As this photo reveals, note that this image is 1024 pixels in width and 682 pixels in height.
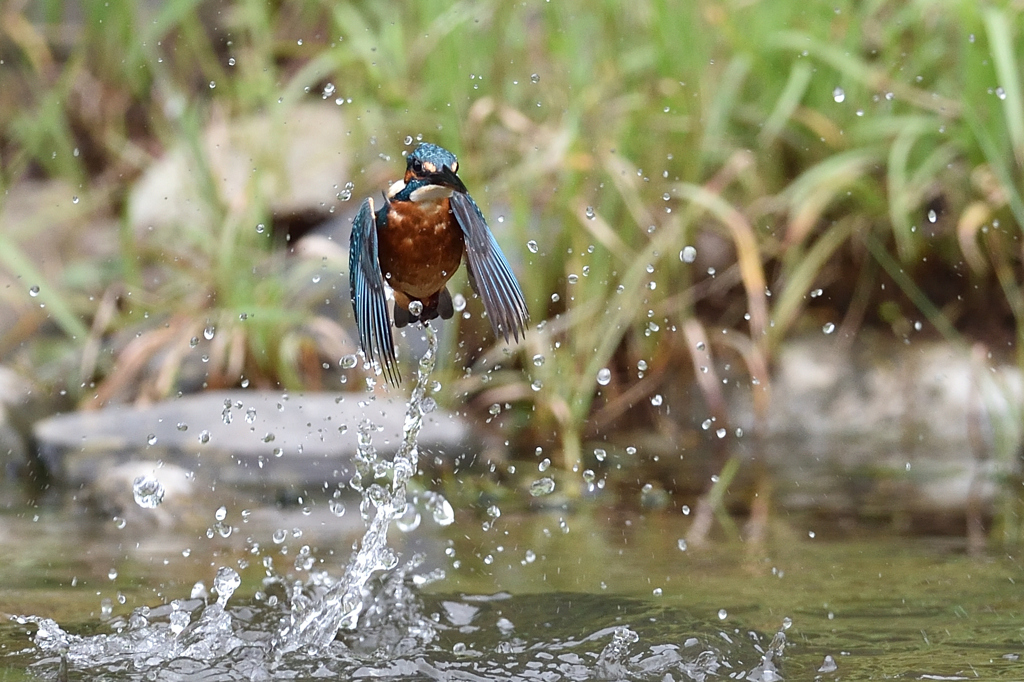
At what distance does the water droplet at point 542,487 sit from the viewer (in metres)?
→ 3.55

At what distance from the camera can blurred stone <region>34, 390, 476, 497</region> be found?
3879 millimetres

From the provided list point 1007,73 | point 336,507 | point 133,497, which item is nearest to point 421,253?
point 336,507

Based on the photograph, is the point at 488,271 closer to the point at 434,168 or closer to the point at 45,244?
the point at 434,168

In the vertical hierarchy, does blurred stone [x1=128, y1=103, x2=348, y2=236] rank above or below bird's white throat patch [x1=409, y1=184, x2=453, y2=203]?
above

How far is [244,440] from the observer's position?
12.9 feet

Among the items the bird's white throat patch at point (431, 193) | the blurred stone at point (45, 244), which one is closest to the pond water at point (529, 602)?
the bird's white throat patch at point (431, 193)

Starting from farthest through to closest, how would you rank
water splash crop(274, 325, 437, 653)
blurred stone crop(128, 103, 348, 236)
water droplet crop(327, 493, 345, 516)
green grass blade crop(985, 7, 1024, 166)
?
1. blurred stone crop(128, 103, 348, 236)
2. green grass blade crop(985, 7, 1024, 166)
3. water droplet crop(327, 493, 345, 516)
4. water splash crop(274, 325, 437, 653)

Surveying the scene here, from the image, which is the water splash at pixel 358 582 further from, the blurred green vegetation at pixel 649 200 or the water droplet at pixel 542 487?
the blurred green vegetation at pixel 649 200

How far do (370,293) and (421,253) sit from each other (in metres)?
0.10

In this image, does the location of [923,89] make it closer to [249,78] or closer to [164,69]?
[249,78]

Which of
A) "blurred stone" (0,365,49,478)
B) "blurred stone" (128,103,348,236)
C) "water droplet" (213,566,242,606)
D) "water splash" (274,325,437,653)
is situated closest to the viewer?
"water splash" (274,325,437,653)

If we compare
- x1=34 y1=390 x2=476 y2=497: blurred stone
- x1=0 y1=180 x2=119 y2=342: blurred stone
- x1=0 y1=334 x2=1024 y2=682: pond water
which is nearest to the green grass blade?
x1=0 y1=334 x2=1024 y2=682: pond water

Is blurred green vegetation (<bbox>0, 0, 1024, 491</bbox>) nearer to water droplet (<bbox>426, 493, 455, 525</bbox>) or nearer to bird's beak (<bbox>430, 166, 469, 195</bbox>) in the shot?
water droplet (<bbox>426, 493, 455, 525</bbox>)

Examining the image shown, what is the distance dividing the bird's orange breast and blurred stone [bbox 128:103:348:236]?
2.66m
